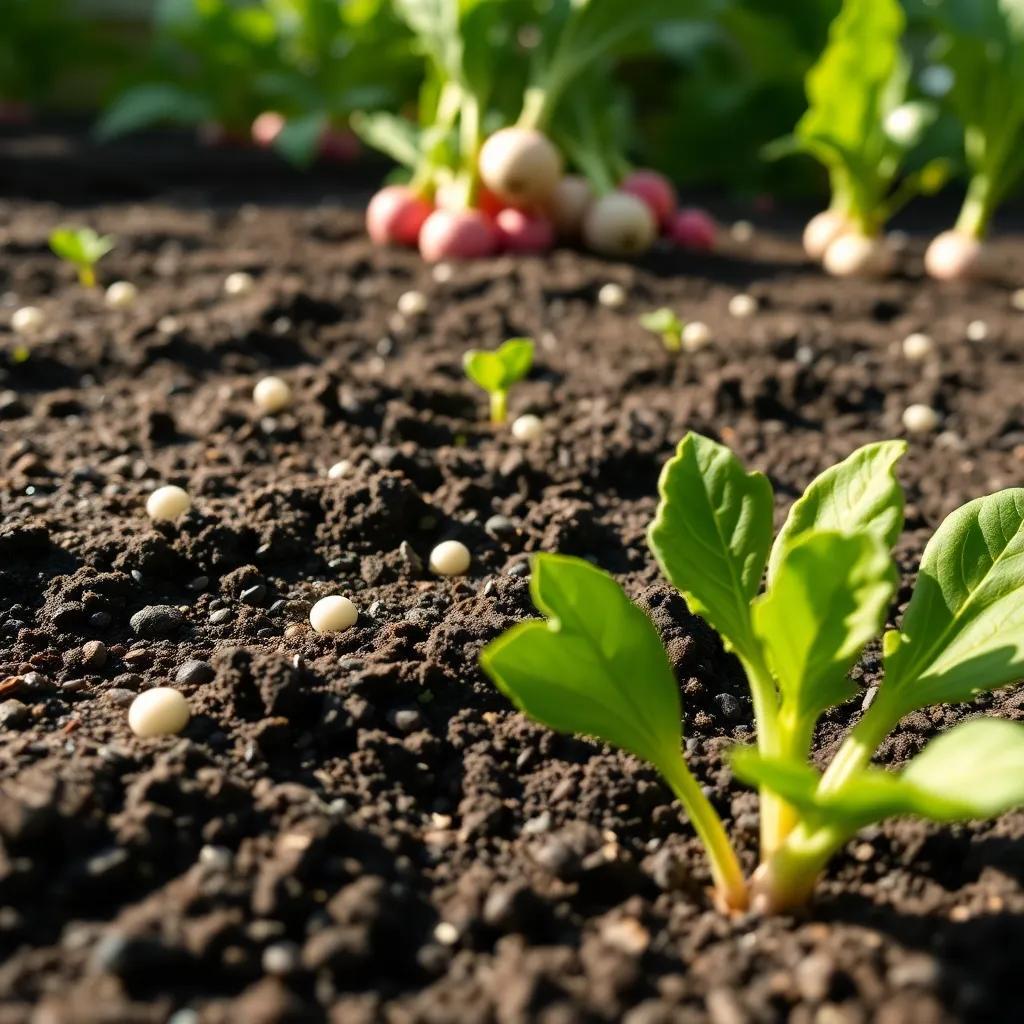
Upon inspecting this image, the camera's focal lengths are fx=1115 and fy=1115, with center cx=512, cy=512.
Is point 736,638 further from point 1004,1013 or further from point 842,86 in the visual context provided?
point 842,86

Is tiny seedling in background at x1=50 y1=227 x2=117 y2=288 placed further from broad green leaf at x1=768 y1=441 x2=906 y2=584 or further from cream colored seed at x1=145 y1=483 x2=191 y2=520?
broad green leaf at x1=768 y1=441 x2=906 y2=584

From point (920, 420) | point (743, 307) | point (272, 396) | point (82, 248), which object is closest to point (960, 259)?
point (743, 307)

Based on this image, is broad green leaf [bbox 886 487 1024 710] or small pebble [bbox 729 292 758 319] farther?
small pebble [bbox 729 292 758 319]

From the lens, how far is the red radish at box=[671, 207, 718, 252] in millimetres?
4137

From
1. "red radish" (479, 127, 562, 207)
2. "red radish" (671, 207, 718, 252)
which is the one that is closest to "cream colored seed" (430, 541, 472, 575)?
"red radish" (479, 127, 562, 207)

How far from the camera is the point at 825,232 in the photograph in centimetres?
404

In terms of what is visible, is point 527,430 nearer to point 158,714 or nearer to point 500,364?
point 500,364

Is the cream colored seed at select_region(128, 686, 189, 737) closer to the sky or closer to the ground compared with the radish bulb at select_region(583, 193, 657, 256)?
closer to the ground

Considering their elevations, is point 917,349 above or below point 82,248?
below

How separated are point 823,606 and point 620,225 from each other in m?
2.89

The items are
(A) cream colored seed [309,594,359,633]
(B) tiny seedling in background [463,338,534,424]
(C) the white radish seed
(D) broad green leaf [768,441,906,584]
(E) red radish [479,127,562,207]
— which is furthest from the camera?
(E) red radish [479,127,562,207]

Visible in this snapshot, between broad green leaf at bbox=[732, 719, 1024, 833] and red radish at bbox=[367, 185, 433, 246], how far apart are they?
10.6 feet

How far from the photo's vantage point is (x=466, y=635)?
1.66 metres

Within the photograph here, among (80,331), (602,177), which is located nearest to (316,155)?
(602,177)
